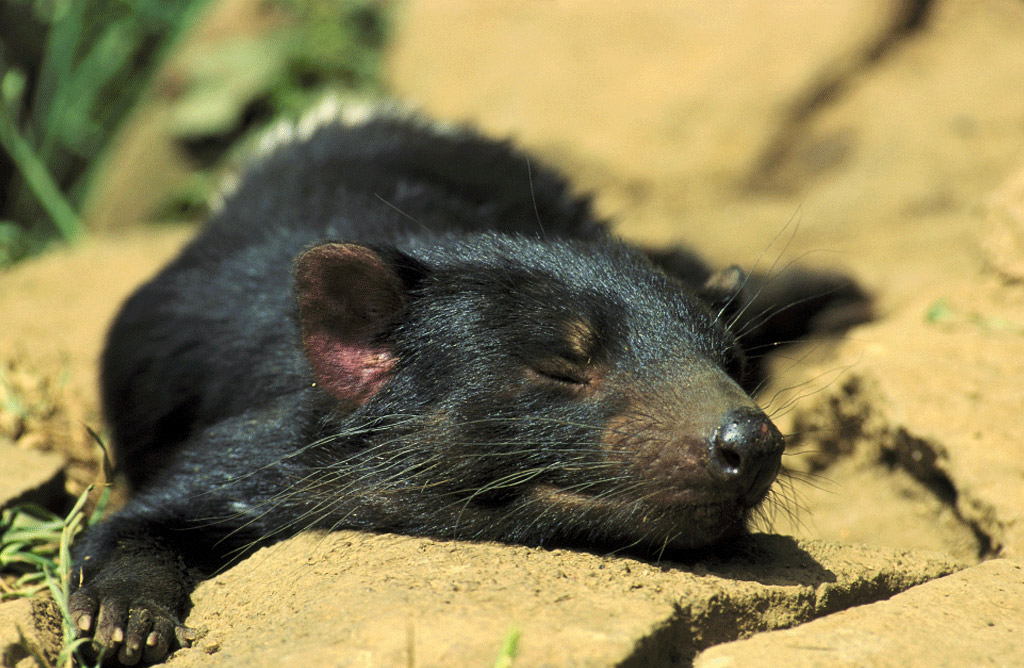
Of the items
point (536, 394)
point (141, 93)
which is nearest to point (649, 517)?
point (536, 394)

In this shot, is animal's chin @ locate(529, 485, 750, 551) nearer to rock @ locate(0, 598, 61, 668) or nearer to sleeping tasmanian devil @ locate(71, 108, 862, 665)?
sleeping tasmanian devil @ locate(71, 108, 862, 665)

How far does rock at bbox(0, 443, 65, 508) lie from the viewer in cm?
369

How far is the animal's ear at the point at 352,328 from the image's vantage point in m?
3.07

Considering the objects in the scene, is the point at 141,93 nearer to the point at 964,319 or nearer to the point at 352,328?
the point at 352,328

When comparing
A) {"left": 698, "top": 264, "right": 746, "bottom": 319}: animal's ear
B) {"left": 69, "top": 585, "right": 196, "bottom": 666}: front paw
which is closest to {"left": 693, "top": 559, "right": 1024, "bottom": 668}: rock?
{"left": 698, "top": 264, "right": 746, "bottom": 319}: animal's ear

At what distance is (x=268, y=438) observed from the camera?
331cm

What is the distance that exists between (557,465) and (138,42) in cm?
746

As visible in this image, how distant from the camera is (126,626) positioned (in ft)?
9.01

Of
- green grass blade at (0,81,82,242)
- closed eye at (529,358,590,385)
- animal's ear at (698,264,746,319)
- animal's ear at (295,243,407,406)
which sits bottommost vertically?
green grass blade at (0,81,82,242)

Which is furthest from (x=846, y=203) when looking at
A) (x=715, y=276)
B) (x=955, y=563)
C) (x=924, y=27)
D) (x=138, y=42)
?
(x=138, y=42)

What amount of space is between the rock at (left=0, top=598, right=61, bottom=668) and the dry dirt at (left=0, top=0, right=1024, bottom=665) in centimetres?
42

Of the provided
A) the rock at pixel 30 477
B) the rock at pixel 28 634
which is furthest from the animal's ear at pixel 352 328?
the rock at pixel 30 477

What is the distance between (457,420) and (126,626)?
107 cm

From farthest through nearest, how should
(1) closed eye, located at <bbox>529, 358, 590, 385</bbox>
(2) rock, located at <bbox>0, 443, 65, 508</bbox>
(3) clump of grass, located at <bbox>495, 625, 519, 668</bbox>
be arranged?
(2) rock, located at <bbox>0, 443, 65, 508</bbox> < (1) closed eye, located at <bbox>529, 358, 590, 385</bbox> < (3) clump of grass, located at <bbox>495, 625, 519, 668</bbox>
